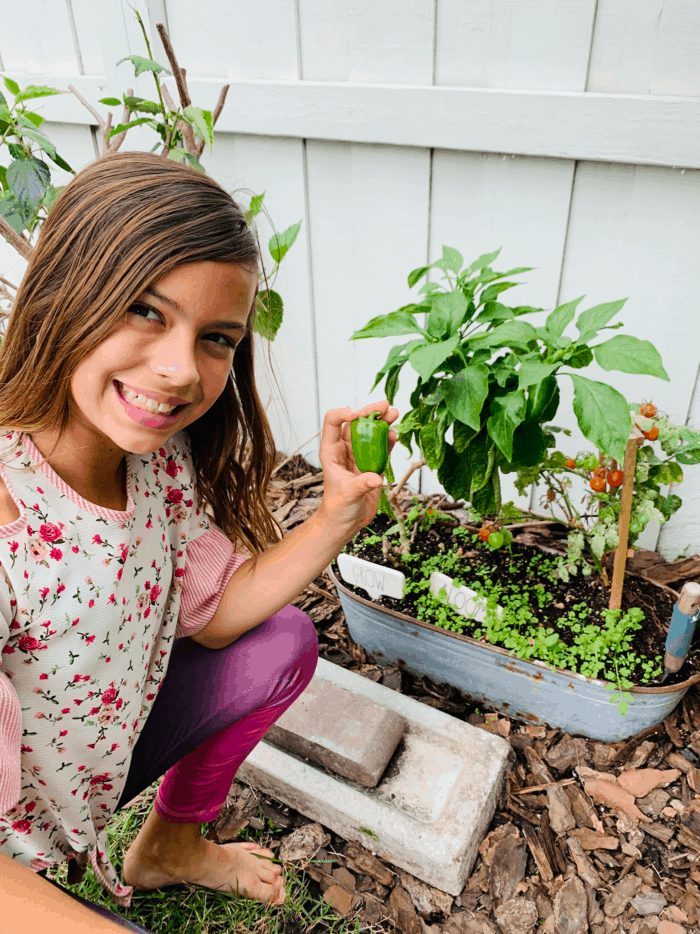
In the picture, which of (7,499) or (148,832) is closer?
(7,499)

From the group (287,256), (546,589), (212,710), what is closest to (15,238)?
(287,256)

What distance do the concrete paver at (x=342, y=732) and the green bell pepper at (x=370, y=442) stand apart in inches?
24.1

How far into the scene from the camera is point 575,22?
4.60ft

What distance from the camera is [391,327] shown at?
1228mm

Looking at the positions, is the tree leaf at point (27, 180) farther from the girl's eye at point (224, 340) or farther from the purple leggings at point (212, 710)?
the purple leggings at point (212, 710)

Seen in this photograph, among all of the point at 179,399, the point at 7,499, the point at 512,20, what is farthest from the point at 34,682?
the point at 512,20

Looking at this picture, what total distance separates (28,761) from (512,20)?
1.70 meters

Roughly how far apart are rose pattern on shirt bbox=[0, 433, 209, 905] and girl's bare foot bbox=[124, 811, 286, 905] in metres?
0.10

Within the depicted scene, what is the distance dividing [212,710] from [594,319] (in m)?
0.93

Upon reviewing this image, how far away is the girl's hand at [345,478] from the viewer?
1.03 metres

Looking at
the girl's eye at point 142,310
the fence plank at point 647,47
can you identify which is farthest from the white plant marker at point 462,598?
the fence plank at point 647,47

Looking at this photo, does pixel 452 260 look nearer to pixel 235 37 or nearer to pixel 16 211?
pixel 16 211

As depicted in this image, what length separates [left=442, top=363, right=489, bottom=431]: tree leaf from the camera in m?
1.14

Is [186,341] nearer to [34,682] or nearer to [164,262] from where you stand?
[164,262]
